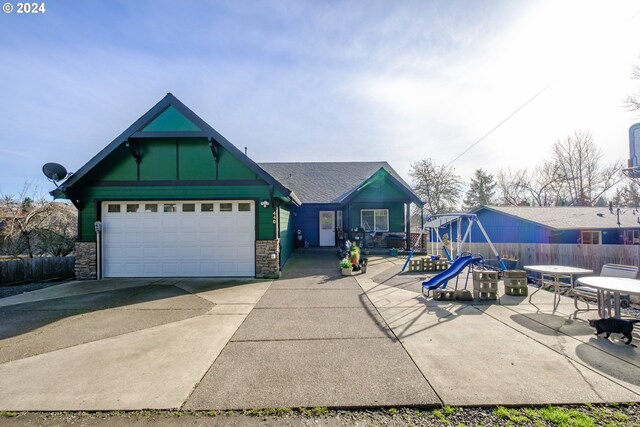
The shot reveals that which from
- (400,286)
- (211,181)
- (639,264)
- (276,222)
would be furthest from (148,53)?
(639,264)

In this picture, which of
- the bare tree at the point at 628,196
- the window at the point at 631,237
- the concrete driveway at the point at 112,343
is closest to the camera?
the concrete driveway at the point at 112,343

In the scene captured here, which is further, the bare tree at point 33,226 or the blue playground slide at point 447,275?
the bare tree at point 33,226

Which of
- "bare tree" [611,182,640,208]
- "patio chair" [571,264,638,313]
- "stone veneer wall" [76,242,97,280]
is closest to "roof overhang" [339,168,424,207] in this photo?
"patio chair" [571,264,638,313]

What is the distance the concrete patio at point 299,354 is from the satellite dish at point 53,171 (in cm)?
375

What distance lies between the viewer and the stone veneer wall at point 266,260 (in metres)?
9.03

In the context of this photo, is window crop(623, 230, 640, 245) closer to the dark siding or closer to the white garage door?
the dark siding

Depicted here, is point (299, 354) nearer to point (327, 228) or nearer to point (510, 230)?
point (327, 228)

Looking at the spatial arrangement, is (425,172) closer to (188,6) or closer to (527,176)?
(527,176)

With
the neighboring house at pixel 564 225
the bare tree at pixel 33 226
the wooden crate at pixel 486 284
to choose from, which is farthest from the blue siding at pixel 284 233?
the neighboring house at pixel 564 225

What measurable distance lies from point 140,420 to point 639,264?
36.5 feet

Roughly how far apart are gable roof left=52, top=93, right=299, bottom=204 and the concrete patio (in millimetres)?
3902

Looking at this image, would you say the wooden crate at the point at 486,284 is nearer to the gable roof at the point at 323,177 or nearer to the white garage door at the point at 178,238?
the white garage door at the point at 178,238

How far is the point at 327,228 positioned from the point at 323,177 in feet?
13.3

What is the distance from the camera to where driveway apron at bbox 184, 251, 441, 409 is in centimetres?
293
